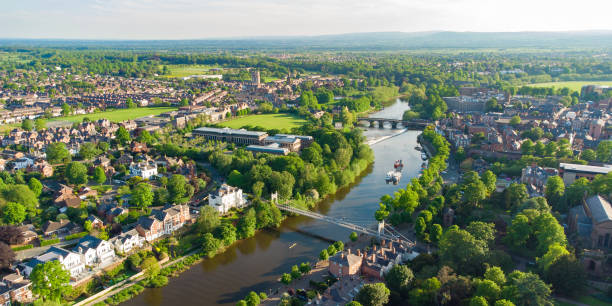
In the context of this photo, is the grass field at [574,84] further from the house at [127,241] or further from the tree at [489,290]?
the house at [127,241]

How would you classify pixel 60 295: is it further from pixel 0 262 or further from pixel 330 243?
pixel 330 243

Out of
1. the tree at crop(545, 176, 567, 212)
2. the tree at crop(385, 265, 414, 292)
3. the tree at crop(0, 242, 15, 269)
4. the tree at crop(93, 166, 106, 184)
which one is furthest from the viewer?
the tree at crop(93, 166, 106, 184)

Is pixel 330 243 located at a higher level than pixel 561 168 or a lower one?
lower

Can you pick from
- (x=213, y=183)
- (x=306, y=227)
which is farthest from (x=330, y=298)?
(x=213, y=183)

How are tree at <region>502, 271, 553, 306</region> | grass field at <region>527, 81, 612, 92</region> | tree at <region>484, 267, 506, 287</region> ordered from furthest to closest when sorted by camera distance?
grass field at <region>527, 81, 612, 92</region> → tree at <region>484, 267, 506, 287</region> → tree at <region>502, 271, 553, 306</region>

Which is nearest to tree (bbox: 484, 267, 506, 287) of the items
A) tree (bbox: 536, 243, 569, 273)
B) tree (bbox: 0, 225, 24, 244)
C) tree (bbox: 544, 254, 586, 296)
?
tree (bbox: 544, 254, 586, 296)

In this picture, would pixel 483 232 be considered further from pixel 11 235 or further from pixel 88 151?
pixel 88 151

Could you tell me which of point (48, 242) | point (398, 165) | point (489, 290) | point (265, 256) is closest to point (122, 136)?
point (48, 242)

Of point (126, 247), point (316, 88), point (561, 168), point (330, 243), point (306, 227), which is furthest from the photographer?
point (316, 88)

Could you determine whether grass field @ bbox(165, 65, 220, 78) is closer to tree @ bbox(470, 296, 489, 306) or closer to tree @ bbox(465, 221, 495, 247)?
tree @ bbox(465, 221, 495, 247)
